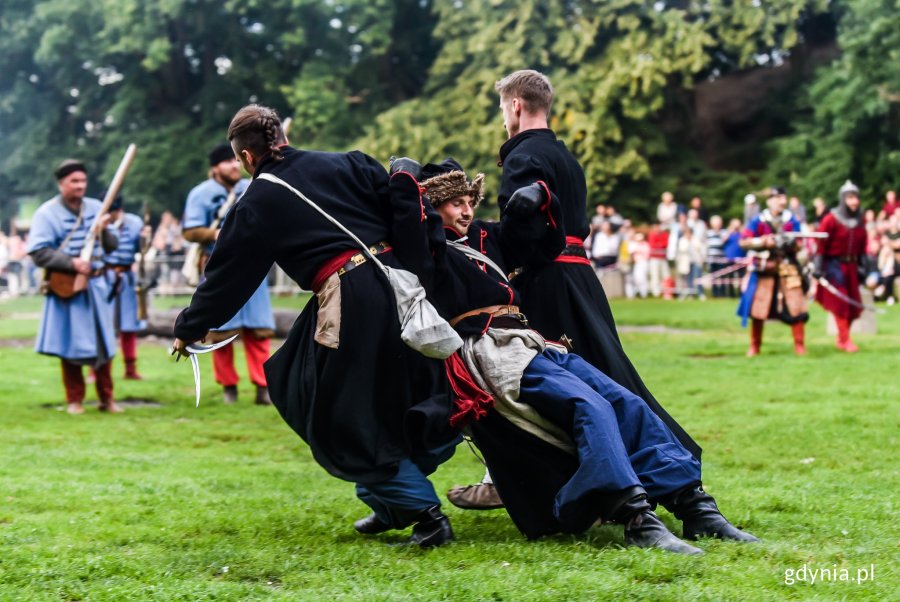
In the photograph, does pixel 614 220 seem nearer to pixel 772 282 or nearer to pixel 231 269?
pixel 772 282

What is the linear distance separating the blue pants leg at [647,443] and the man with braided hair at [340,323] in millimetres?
719

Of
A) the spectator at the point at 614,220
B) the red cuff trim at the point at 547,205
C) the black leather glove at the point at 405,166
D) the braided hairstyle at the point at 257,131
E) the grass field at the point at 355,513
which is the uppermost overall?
the spectator at the point at 614,220

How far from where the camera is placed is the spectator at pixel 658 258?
27.6m

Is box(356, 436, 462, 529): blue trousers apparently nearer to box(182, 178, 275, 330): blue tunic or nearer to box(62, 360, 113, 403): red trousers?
box(182, 178, 275, 330): blue tunic

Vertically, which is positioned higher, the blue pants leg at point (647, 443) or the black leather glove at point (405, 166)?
the black leather glove at point (405, 166)

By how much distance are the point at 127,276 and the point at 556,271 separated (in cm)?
870

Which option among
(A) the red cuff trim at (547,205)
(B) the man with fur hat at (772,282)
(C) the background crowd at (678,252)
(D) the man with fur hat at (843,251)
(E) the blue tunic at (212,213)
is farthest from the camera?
(C) the background crowd at (678,252)

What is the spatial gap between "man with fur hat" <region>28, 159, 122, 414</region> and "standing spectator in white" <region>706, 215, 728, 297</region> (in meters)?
17.8

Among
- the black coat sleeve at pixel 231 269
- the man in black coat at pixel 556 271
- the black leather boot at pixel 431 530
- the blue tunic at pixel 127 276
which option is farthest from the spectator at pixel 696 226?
the black coat sleeve at pixel 231 269

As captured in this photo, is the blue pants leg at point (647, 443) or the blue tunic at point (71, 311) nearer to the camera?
the blue pants leg at point (647, 443)

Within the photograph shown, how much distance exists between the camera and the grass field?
16.2ft

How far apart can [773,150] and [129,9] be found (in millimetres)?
18127

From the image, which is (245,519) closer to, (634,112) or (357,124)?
(634,112)

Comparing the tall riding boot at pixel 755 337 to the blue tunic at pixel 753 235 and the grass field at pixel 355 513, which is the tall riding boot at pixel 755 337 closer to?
the blue tunic at pixel 753 235
